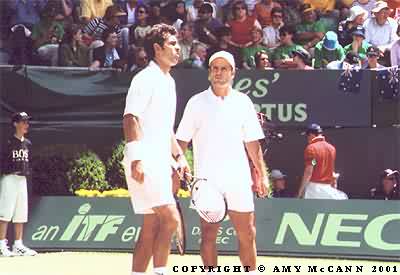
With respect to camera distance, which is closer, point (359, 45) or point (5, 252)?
point (5, 252)

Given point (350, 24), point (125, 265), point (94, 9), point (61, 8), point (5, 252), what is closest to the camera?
point (125, 265)

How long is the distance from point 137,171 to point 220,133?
1.21m

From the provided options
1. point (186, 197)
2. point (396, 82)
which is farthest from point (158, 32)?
point (396, 82)

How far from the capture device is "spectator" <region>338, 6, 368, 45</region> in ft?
46.4

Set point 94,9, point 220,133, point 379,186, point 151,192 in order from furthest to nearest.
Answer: point 94,9 < point 379,186 < point 220,133 < point 151,192

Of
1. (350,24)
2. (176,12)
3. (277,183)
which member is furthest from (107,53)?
(350,24)

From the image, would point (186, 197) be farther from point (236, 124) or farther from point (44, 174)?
point (236, 124)

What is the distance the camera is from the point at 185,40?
14141mm

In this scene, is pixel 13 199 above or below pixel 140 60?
below

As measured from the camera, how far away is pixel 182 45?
14.1m

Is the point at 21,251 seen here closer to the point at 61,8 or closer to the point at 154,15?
the point at 154,15

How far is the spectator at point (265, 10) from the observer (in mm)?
14664

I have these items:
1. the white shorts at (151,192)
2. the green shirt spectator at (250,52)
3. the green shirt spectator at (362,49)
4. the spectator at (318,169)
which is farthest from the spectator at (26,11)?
the white shorts at (151,192)

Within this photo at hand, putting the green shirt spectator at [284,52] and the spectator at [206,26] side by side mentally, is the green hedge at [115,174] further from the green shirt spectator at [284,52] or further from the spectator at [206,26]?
the green shirt spectator at [284,52]
